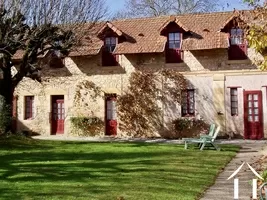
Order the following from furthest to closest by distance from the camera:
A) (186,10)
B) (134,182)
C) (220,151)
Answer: (186,10) < (220,151) < (134,182)

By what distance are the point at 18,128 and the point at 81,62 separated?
6142 mm

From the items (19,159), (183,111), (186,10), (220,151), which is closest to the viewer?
(19,159)

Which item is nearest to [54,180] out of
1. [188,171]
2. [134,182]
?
[134,182]

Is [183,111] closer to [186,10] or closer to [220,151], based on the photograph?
[220,151]

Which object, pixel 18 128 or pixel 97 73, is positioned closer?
pixel 97 73

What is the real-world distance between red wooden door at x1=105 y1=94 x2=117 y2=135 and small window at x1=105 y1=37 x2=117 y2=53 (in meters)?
2.80

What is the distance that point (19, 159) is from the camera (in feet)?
44.5

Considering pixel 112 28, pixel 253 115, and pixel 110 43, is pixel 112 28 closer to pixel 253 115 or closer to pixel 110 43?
pixel 110 43

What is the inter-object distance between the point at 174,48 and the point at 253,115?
19.2 ft

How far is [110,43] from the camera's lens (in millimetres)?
26781

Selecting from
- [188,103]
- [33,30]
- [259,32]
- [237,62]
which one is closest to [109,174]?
[259,32]

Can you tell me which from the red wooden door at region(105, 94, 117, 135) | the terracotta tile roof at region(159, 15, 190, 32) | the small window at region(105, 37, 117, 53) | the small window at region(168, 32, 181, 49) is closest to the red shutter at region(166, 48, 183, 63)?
the small window at region(168, 32, 181, 49)

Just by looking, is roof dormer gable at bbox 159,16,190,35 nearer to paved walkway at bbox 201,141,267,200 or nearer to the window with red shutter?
the window with red shutter

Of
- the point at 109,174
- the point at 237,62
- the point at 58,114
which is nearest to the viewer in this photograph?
the point at 109,174
